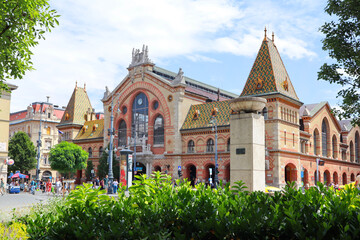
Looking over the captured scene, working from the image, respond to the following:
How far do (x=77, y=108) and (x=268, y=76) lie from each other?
1422 inches

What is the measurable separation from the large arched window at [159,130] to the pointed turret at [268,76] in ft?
41.2

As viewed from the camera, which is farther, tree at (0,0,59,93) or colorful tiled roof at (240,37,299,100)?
colorful tiled roof at (240,37,299,100)

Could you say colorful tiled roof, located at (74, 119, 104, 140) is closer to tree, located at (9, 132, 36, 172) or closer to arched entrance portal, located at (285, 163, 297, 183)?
tree, located at (9, 132, 36, 172)

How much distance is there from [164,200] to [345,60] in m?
14.6

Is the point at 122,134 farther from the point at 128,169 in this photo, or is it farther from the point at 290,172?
the point at 128,169

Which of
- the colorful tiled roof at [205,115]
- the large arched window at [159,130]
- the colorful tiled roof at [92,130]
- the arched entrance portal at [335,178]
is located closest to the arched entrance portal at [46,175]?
the colorful tiled roof at [92,130]

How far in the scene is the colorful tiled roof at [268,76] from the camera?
135 feet

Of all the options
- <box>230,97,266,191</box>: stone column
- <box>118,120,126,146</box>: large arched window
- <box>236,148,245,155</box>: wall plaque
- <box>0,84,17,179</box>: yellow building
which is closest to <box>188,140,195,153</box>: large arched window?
<box>118,120,126,146</box>: large arched window

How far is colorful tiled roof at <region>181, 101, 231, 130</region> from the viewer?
146ft

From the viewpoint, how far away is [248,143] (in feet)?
45.5

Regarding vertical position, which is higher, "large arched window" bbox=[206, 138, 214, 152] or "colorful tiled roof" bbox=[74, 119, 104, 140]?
"colorful tiled roof" bbox=[74, 119, 104, 140]

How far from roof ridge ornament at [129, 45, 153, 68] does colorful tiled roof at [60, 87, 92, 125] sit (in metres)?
16.4

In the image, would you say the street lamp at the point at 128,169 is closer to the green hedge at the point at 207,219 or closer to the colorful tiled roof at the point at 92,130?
the green hedge at the point at 207,219

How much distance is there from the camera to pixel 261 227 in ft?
16.6
